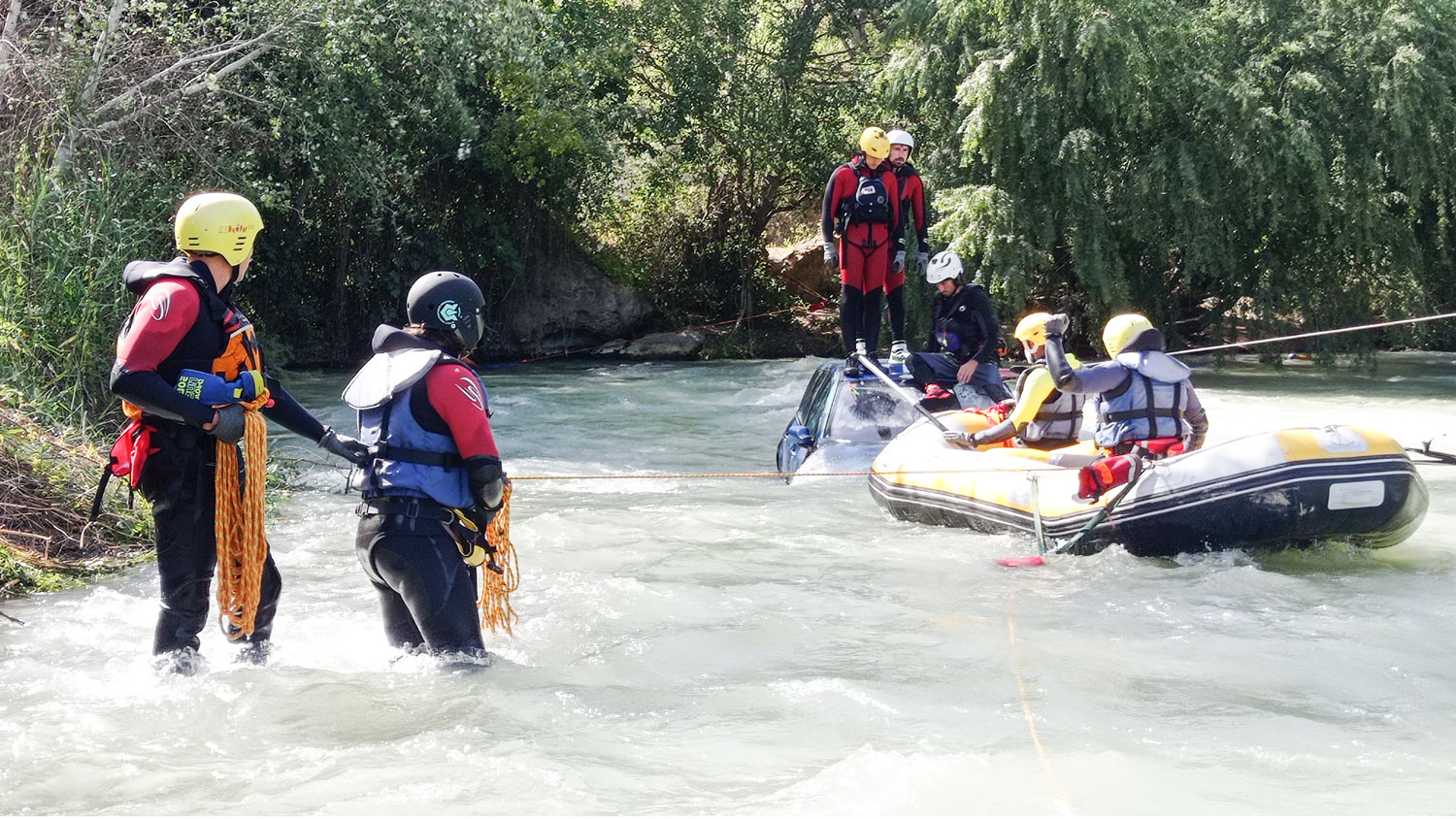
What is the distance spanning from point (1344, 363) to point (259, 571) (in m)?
15.9

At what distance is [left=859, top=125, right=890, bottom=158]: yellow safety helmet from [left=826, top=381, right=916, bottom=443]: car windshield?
167 cm

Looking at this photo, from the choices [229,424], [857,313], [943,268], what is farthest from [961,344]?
[229,424]

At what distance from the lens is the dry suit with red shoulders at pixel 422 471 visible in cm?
429

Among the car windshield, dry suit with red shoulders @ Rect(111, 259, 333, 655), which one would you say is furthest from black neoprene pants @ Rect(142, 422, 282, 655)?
the car windshield

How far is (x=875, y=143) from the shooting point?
9523mm

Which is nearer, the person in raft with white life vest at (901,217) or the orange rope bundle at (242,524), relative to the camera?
the orange rope bundle at (242,524)

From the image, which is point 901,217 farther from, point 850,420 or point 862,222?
point 850,420

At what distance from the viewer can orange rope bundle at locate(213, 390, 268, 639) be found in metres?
4.44

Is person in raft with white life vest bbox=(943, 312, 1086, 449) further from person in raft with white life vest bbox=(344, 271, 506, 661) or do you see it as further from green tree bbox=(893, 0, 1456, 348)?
green tree bbox=(893, 0, 1456, 348)

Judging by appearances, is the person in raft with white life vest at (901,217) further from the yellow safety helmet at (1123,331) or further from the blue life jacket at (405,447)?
the blue life jacket at (405,447)

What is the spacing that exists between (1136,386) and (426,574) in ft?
12.9

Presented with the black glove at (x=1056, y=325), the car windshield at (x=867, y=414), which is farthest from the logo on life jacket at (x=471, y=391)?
the car windshield at (x=867, y=414)

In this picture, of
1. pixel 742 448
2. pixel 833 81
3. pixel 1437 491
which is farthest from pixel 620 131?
pixel 1437 491

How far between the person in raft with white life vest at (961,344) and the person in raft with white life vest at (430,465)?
5.11m
